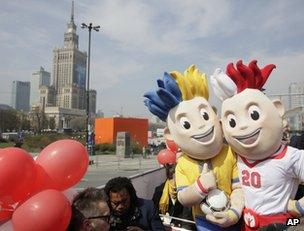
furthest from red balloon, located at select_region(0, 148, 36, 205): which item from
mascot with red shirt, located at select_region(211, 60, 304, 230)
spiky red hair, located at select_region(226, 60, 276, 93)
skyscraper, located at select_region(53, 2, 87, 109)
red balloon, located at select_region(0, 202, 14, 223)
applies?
skyscraper, located at select_region(53, 2, 87, 109)

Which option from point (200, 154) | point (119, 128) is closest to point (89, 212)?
Answer: point (200, 154)

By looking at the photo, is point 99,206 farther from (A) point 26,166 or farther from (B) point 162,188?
(B) point 162,188

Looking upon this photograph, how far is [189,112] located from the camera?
4.67 m

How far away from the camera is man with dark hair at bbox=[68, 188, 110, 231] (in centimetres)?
275

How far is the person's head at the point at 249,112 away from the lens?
4.25 metres

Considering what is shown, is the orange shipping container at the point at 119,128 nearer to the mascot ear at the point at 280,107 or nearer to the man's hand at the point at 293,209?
the mascot ear at the point at 280,107

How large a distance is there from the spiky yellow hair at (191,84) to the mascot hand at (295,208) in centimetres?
153

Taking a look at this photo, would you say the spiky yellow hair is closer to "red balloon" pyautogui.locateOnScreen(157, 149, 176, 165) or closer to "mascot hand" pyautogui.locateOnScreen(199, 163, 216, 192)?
"mascot hand" pyautogui.locateOnScreen(199, 163, 216, 192)

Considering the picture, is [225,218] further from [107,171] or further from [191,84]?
[107,171]

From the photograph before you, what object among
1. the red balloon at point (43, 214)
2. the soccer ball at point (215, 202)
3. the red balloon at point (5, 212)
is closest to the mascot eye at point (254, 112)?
the soccer ball at point (215, 202)

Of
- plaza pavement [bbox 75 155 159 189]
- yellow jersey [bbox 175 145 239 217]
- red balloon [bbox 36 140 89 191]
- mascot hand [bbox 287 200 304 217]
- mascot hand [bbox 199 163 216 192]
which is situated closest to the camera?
red balloon [bbox 36 140 89 191]

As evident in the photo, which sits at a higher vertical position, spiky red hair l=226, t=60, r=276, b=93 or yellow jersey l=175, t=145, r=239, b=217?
spiky red hair l=226, t=60, r=276, b=93

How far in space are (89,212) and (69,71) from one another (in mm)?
107225

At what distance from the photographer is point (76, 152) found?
307cm
